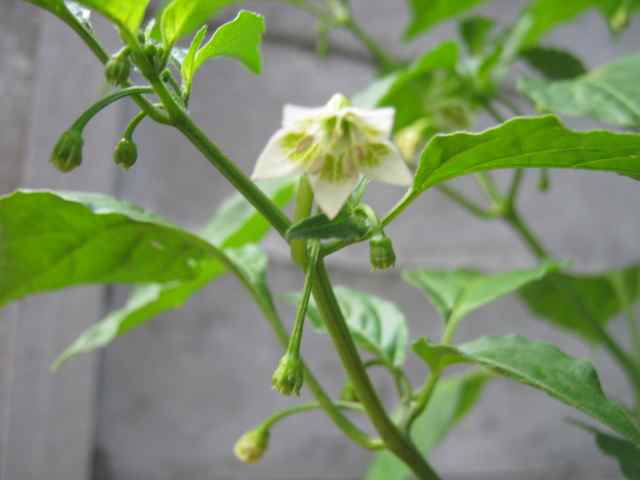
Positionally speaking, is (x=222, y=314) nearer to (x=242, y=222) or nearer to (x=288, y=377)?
(x=242, y=222)

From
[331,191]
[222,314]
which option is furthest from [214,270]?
[222,314]

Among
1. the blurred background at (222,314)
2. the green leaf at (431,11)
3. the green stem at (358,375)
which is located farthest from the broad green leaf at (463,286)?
the blurred background at (222,314)

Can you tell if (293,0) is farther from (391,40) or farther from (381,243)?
(381,243)

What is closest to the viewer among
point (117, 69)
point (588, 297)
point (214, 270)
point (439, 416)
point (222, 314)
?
point (117, 69)

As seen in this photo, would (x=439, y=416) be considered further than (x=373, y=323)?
Yes

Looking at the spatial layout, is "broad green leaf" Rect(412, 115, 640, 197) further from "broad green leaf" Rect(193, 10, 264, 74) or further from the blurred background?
the blurred background

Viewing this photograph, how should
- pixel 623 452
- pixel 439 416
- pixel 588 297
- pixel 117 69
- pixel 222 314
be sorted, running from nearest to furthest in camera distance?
pixel 117 69 < pixel 623 452 < pixel 439 416 < pixel 588 297 < pixel 222 314

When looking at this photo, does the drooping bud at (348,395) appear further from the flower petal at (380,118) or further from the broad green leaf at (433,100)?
the broad green leaf at (433,100)
